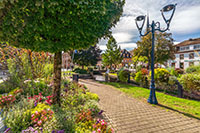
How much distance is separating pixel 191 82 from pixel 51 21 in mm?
7932

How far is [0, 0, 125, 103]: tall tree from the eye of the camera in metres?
2.29

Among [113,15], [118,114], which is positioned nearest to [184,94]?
[118,114]

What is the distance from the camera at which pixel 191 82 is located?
611 cm

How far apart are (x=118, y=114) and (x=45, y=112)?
273 cm

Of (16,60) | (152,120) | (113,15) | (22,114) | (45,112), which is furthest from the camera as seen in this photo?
(16,60)

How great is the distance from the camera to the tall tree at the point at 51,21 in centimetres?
229

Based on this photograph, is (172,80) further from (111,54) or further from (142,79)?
(111,54)

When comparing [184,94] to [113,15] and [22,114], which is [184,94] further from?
[22,114]

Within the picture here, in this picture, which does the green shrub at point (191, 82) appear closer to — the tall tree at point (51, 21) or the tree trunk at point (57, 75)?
the tall tree at point (51, 21)

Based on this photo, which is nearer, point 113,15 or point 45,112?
point 45,112

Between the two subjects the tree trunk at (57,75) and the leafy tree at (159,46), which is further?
the leafy tree at (159,46)

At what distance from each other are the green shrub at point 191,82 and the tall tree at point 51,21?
6399 millimetres

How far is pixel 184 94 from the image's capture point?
6531mm

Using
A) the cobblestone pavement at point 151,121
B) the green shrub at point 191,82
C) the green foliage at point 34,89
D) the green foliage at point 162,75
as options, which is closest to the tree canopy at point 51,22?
the green foliage at point 34,89
